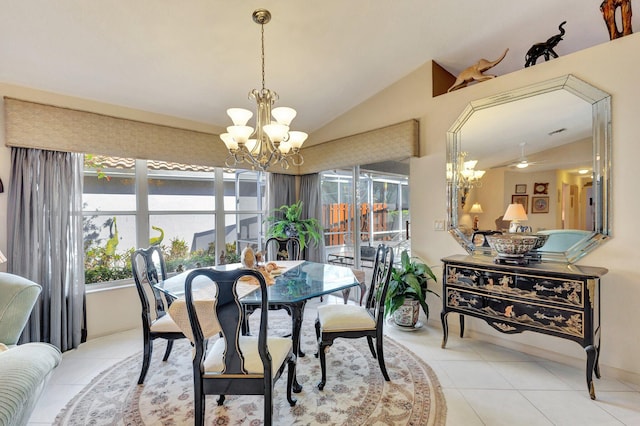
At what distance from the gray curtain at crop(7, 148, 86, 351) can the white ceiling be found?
28.3 inches

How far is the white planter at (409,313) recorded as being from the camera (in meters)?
3.30

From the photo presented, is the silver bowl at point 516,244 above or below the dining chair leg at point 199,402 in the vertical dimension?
above

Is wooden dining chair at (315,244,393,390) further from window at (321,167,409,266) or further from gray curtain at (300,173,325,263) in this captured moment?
gray curtain at (300,173,325,263)

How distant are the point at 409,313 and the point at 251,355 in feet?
6.85

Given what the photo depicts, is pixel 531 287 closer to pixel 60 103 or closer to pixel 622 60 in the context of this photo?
pixel 622 60

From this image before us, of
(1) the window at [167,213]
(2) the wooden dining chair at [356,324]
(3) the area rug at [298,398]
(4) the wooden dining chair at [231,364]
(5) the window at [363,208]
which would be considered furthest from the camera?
(5) the window at [363,208]

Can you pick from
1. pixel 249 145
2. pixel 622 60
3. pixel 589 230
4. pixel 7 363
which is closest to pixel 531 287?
pixel 589 230

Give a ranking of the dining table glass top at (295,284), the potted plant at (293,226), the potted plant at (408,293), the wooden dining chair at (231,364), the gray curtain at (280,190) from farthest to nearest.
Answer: the gray curtain at (280,190), the potted plant at (293,226), the potted plant at (408,293), the dining table glass top at (295,284), the wooden dining chair at (231,364)

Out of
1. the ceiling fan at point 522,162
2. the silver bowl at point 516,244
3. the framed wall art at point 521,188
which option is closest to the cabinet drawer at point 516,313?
the silver bowl at point 516,244

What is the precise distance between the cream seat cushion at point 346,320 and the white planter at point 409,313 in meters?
1.02

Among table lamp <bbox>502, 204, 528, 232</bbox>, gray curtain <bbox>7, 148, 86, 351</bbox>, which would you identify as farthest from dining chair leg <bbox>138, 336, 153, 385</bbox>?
table lamp <bbox>502, 204, 528, 232</bbox>

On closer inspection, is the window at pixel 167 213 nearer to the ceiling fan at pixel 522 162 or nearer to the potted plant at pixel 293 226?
the potted plant at pixel 293 226

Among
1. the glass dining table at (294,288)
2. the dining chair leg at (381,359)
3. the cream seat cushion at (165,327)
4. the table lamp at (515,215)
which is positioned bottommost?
the dining chair leg at (381,359)

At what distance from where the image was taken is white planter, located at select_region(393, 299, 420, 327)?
3.30 m
